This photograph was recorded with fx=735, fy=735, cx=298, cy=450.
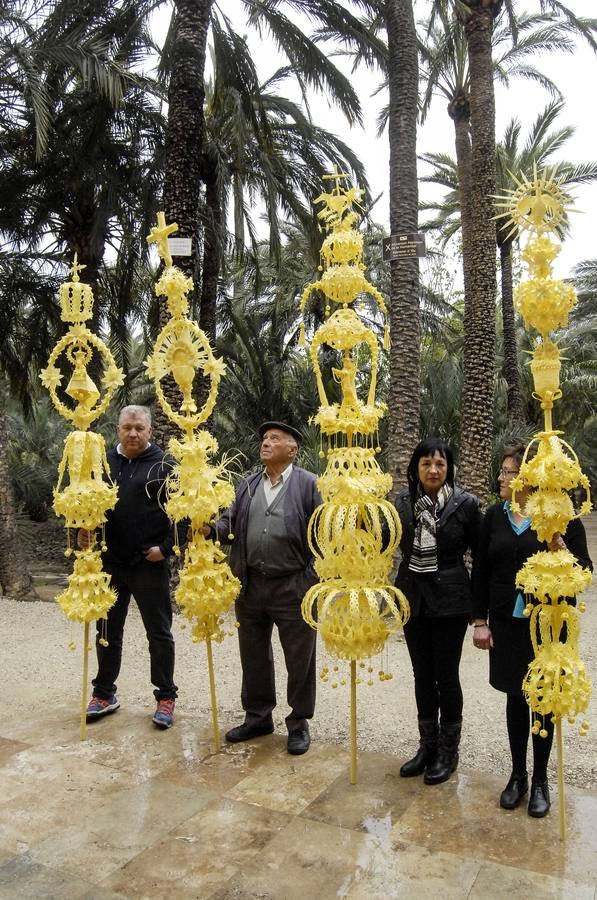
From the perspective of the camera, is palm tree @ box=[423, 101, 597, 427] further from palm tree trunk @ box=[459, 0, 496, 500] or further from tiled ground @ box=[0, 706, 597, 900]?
tiled ground @ box=[0, 706, 597, 900]

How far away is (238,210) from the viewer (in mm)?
9930

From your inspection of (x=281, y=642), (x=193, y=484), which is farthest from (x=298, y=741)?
(x=193, y=484)

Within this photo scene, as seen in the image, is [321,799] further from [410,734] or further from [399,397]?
[399,397]

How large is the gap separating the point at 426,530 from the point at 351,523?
0.40 m

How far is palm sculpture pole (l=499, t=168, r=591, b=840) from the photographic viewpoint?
3.15m

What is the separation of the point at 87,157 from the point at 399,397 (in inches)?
236

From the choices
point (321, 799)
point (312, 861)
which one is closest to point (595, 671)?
point (321, 799)

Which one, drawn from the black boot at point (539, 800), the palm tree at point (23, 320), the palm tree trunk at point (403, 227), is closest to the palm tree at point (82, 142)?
the palm tree at point (23, 320)

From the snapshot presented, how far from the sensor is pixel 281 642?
4.18m

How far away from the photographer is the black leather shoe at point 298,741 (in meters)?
4.05

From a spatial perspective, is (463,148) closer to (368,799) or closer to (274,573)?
(274,573)

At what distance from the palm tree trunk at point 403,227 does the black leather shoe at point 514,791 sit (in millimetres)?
4944

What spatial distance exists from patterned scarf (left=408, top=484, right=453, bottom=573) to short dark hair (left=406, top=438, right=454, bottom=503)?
6cm

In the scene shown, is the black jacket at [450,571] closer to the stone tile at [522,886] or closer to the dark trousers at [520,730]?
the dark trousers at [520,730]
